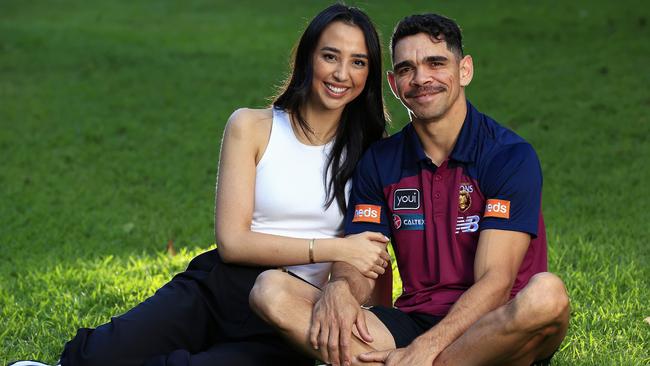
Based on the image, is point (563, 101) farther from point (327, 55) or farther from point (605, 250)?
point (327, 55)

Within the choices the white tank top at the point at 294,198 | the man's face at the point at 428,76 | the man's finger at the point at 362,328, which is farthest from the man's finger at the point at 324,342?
the man's face at the point at 428,76

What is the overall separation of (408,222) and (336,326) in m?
0.61

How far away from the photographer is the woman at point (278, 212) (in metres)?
4.37

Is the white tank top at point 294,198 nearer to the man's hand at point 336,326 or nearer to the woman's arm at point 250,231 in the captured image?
the woman's arm at point 250,231

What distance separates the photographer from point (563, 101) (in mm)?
10586

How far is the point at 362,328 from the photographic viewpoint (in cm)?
408

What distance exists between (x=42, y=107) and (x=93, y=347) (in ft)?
24.8

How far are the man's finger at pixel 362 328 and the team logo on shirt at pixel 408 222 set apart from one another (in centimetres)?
47

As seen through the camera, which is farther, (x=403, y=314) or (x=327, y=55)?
(x=327, y=55)

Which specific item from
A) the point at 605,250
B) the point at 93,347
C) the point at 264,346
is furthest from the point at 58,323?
the point at 605,250

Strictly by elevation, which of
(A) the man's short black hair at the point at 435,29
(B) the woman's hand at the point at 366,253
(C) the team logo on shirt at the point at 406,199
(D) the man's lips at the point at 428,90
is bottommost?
(B) the woman's hand at the point at 366,253

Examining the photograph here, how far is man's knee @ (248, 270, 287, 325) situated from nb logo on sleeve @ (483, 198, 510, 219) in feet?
2.83

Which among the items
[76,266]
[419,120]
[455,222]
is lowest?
[76,266]

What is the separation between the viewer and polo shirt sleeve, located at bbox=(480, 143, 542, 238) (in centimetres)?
414
